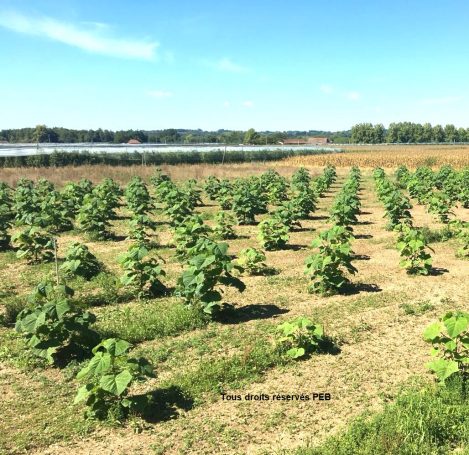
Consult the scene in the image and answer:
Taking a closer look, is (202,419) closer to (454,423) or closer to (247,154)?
(454,423)

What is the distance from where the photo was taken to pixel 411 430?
4371 mm

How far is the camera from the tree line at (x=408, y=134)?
11125 cm

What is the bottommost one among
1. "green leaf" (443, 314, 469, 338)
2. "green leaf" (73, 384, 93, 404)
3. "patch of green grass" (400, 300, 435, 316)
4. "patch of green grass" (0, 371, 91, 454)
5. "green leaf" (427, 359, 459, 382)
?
"patch of green grass" (0, 371, 91, 454)

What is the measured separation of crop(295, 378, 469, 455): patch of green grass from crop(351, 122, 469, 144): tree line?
11294 centimetres

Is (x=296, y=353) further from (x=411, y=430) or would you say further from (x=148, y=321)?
(x=148, y=321)

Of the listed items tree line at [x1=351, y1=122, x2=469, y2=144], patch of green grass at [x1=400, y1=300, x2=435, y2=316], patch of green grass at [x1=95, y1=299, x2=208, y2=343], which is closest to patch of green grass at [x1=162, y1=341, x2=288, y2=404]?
patch of green grass at [x1=95, y1=299, x2=208, y2=343]

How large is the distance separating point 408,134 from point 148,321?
116831 mm

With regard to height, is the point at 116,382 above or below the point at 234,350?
above

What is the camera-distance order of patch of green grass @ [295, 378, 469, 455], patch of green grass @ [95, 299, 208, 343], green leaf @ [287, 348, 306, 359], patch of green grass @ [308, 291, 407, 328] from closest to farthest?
patch of green grass @ [295, 378, 469, 455]
green leaf @ [287, 348, 306, 359]
patch of green grass @ [95, 299, 208, 343]
patch of green grass @ [308, 291, 407, 328]

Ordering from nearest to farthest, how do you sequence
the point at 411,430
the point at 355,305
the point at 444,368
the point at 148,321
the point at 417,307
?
the point at 411,430, the point at 444,368, the point at 148,321, the point at 417,307, the point at 355,305

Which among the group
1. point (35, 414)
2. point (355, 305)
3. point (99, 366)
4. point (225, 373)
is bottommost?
point (35, 414)

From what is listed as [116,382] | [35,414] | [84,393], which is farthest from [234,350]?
[35,414]

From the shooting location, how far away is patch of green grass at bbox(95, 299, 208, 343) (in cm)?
709

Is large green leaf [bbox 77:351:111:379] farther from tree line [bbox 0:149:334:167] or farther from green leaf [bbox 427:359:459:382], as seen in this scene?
tree line [bbox 0:149:334:167]
